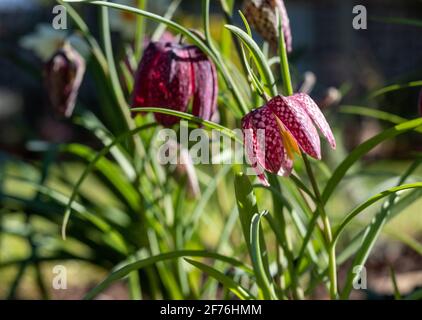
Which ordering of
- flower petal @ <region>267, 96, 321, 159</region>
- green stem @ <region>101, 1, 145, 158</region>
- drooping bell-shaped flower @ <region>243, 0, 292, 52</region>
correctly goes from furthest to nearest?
green stem @ <region>101, 1, 145, 158</region> < drooping bell-shaped flower @ <region>243, 0, 292, 52</region> < flower petal @ <region>267, 96, 321, 159</region>

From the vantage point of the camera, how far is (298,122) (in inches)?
31.6

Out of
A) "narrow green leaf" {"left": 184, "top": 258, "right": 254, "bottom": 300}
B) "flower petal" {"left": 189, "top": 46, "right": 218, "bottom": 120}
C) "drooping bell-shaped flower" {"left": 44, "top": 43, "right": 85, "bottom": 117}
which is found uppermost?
"drooping bell-shaped flower" {"left": 44, "top": 43, "right": 85, "bottom": 117}

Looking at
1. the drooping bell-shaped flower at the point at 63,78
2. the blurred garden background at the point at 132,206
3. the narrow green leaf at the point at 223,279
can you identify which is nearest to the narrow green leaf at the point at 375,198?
the narrow green leaf at the point at 223,279

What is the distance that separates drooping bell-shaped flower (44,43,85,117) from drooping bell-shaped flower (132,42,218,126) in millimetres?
303

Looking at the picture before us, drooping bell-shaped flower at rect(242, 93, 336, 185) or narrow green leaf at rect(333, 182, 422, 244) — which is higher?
drooping bell-shaped flower at rect(242, 93, 336, 185)

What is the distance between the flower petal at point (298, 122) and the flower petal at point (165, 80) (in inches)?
8.2

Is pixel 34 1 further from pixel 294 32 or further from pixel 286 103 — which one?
pixel 286 103

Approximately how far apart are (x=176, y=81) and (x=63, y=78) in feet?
1.14

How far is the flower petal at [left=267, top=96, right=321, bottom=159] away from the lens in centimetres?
80

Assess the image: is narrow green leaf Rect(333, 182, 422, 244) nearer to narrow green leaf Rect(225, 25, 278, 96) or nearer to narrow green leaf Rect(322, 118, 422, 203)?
narrow green leaf Rect(322, 118, 422, 203)

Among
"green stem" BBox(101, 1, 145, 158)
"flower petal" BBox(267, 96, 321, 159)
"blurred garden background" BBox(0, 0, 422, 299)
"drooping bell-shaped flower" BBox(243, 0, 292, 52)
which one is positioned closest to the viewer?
"flower petal" BBox(267, 96, 321, 159)

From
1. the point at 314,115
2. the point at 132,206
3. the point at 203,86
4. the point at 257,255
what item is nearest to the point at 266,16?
the point at 203,86

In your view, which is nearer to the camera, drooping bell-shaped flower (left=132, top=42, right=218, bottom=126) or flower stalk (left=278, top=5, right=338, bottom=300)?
flower stalk (left=278, top=5, right=338, bottom=300)

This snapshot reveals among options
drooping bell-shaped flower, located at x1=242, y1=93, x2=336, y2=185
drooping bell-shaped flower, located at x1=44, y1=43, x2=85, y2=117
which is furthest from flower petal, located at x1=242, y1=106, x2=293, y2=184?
drooping bell-shaped flower, located at x1=44, y1=43, x2=85, y2=117
